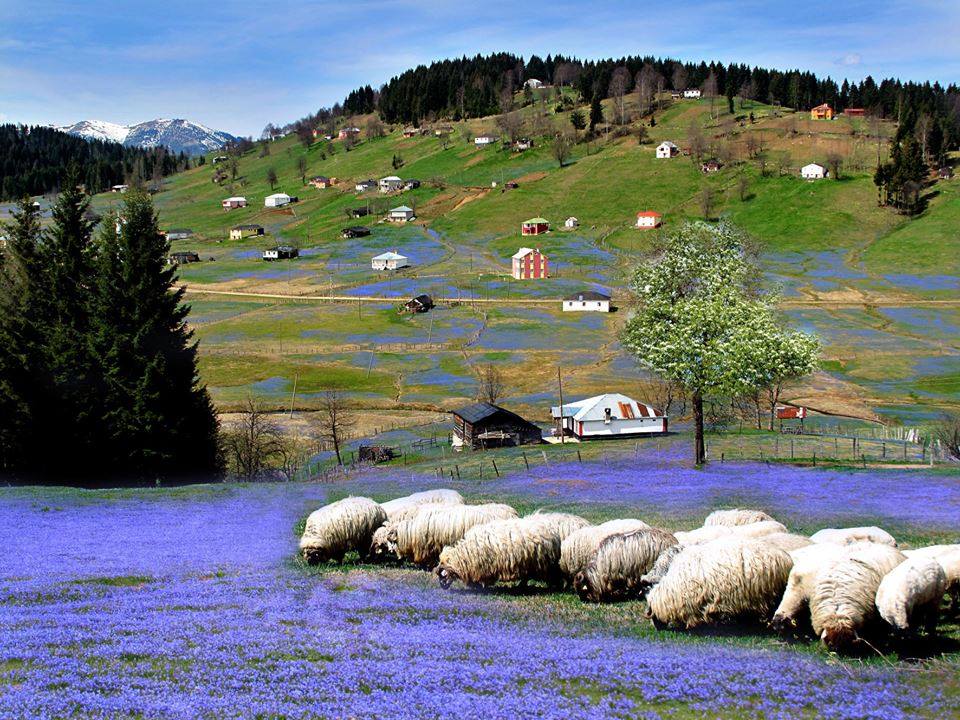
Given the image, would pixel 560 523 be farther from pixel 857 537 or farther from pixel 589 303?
pixel 589 303

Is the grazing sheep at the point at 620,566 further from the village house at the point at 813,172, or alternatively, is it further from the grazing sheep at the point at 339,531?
the village house at the point at 813,172

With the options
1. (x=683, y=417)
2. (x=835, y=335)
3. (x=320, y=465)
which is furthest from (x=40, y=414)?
(x=835, y=335)

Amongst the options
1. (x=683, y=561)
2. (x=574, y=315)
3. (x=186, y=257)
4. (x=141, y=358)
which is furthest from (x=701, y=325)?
(x=186, y=257)

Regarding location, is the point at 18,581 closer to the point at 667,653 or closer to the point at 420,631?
the point at 420,631

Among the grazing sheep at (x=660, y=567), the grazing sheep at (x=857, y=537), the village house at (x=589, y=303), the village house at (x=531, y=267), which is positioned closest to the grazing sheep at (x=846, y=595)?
the grazing sheep at (x=857, y=537)

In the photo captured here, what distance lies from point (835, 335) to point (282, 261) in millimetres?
121374

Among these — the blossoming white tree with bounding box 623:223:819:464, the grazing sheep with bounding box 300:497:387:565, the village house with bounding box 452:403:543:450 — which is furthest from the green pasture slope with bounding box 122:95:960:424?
the grazing sheep with bounding box 300:497:387:565

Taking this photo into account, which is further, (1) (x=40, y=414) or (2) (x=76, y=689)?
(1) (x=40, y=414)

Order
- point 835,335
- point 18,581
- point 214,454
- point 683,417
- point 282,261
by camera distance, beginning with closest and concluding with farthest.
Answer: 1. point 18,581
2. point 214,454
3. point 683,417
4. point 835,335
5. point 282,261

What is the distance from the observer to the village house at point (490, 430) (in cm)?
6225

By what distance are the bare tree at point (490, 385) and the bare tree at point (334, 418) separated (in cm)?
1382

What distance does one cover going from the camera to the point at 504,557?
21.0 metres

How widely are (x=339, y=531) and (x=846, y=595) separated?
1416 centimetres

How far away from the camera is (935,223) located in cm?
16312
